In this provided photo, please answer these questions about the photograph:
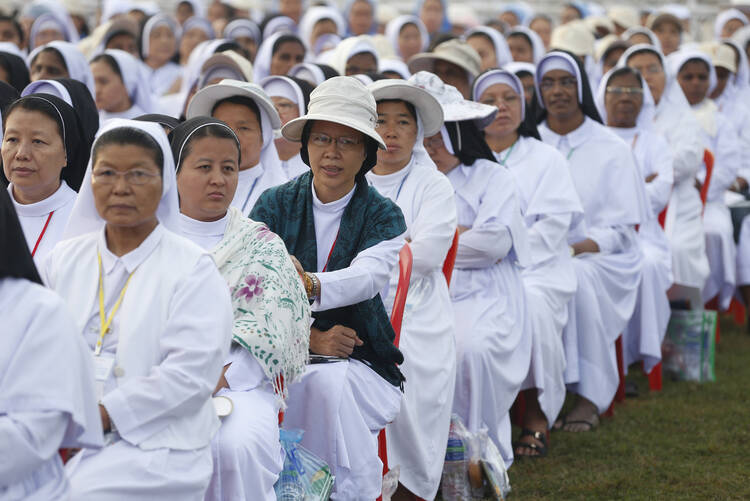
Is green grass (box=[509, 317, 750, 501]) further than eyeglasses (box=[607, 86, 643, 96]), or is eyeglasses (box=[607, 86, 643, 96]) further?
eyeglasses (box=[607, 86, 643, 96])

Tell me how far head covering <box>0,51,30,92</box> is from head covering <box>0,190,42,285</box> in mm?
4148

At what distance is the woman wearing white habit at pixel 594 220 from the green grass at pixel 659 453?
38cm

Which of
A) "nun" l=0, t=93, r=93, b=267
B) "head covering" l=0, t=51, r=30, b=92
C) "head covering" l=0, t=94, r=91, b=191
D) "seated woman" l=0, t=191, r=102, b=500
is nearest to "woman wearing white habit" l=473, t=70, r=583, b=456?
"head covering" l=0, t=94, r=91, b=191

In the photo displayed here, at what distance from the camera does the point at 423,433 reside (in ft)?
15.9

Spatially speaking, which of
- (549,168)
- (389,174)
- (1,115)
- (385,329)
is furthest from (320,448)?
(549,168)

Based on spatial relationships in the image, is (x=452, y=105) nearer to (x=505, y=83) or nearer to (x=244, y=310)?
(x=505, y=83)

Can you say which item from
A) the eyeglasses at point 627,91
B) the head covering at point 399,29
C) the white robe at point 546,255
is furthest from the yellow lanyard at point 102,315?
the head covering at point 399,29

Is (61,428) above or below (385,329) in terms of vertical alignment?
above

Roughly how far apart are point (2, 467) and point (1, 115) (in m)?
2.96

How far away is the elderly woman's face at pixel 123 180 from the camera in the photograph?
3.14 metres

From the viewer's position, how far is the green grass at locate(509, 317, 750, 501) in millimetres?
5207

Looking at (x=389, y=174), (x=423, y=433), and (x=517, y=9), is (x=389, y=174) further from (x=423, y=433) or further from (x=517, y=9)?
(x=517, y=9)

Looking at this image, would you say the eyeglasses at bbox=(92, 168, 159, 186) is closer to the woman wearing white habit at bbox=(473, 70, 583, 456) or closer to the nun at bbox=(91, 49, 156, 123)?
the woman wearing white habit at bbox=(473, 70, 583, 456)

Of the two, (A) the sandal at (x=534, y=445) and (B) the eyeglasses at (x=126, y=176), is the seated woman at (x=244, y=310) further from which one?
(A) the sandal at (x=534, y=445)
